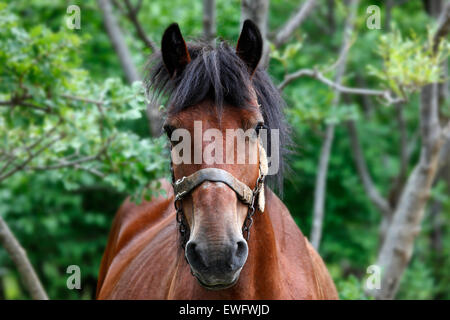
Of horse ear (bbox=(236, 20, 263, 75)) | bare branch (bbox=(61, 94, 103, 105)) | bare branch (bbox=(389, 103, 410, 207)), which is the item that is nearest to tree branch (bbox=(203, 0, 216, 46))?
bare branch (bbox=(61, 94, 103, 105))

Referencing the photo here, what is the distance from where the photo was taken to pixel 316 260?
4359mm

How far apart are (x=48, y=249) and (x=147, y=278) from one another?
8.37 meters

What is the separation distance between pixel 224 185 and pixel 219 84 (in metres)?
0.55

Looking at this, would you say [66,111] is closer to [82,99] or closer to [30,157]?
[82,99]

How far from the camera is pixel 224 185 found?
2.58 meters

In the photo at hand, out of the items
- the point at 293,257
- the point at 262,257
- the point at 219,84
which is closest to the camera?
the point at 219,84

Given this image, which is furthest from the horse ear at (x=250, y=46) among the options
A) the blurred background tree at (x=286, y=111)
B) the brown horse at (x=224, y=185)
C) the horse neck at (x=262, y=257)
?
the horse neck at (x=262, y=257)

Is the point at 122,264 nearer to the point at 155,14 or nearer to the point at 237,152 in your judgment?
the point at 237,152

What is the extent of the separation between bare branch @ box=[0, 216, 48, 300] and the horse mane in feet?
7.53

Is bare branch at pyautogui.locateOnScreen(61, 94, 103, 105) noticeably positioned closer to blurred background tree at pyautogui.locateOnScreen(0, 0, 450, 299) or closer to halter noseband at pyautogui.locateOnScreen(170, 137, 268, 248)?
blurred background tree at pyautogui.locateOnScreen(0, 0, 450, 299)

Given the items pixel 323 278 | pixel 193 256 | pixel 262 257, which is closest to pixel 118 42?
pixel 323 278

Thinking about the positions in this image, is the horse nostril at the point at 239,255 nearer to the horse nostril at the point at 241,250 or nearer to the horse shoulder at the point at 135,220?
the horse nostril at the point at 241,250

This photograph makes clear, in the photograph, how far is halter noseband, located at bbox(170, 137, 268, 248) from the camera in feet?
8.51

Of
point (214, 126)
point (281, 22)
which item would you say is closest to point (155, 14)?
point (281, 22)
